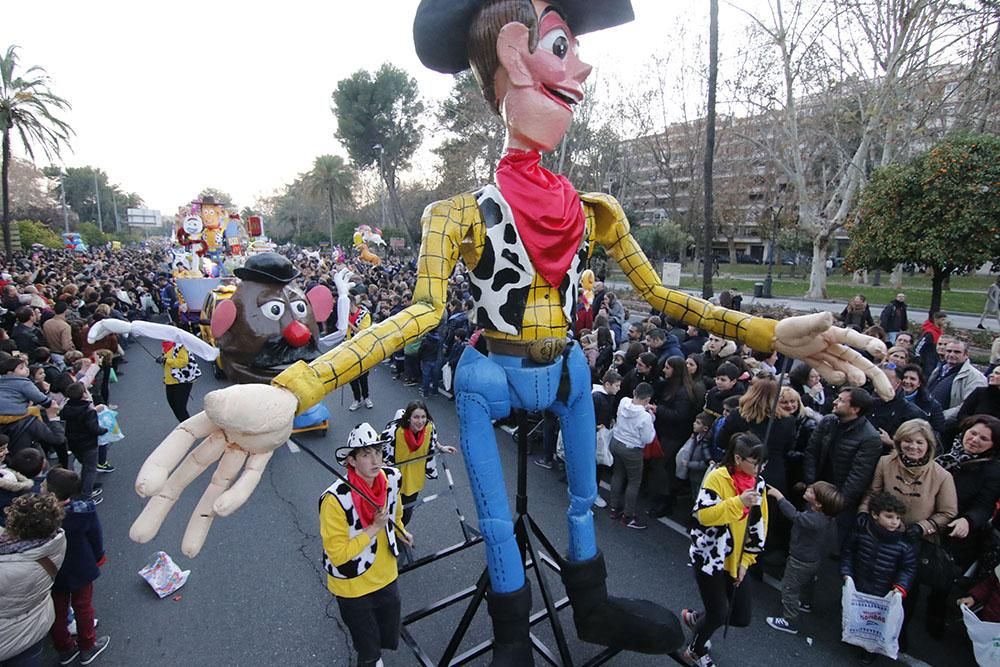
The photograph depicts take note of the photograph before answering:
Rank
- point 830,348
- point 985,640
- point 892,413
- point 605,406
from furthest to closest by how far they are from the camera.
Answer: point 605,406 → point 892,413 → point 985,640 → point 830,348

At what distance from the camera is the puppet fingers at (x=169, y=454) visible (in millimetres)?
1522

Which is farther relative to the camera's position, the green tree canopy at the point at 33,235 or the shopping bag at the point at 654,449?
the green tree canopy at the point at 33,235

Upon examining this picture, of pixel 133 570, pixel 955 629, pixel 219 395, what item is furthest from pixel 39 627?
pixel 955 629

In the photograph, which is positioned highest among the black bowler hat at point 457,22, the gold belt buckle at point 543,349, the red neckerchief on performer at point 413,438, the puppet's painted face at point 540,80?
the black bowler hat at point 457,22

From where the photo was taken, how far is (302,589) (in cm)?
402

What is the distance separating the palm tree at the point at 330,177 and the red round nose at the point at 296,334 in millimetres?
39789

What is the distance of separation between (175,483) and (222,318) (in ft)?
7.00

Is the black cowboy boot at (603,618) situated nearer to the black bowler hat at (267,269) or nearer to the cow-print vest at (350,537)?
the cow-print vest at (350,537)

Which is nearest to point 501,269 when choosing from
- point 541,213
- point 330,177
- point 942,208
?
point 541,213

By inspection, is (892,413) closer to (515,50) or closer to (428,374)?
(515,50)

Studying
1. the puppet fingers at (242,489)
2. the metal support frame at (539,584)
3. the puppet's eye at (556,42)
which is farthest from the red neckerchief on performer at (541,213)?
the puppet fingers at (242,489)

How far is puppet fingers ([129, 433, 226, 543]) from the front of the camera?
5.01 feet

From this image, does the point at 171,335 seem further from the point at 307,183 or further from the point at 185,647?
the point at 307,183

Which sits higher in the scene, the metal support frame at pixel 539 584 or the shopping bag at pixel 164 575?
the metal support frame at pixel 539 584
